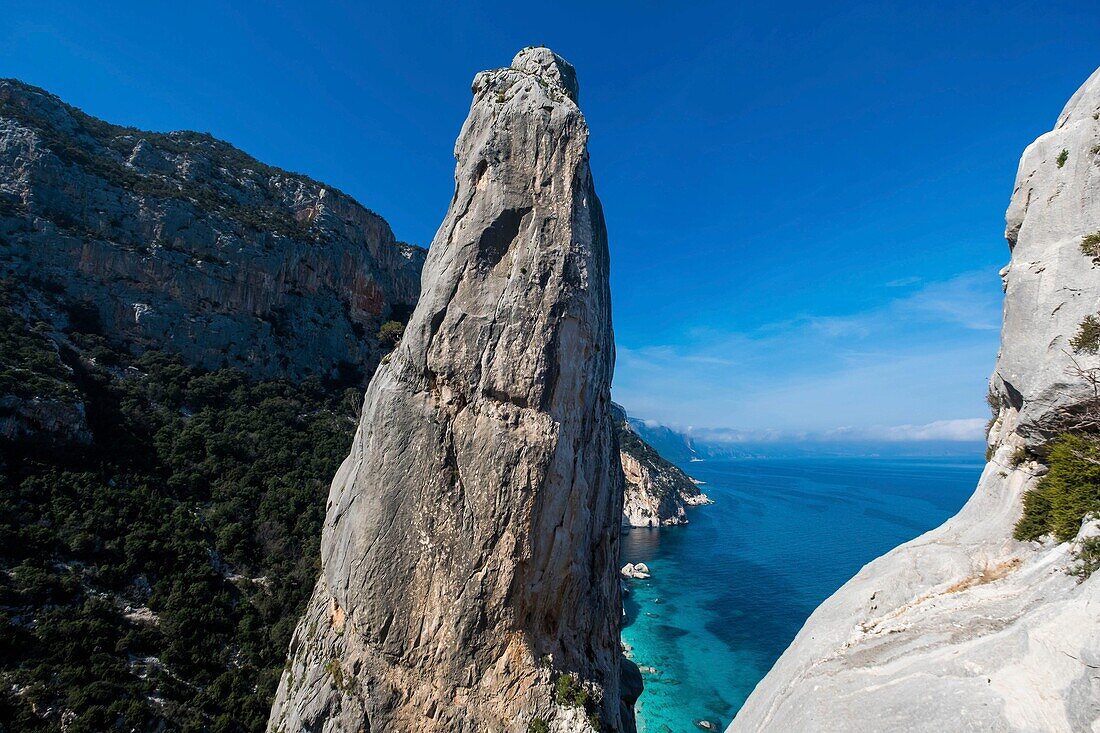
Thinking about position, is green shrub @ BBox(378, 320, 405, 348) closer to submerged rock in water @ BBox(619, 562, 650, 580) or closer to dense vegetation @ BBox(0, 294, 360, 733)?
dense vegetation @ BBox(0, 294, 360, 733)

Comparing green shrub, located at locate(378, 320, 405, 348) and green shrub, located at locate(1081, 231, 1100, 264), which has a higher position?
green shrub, located at locate(378, 320, 405, 348)

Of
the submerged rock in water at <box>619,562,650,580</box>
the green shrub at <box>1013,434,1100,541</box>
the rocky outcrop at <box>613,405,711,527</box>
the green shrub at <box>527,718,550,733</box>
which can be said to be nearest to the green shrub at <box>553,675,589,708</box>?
the green shrub at <box>527,718,550,733</box>

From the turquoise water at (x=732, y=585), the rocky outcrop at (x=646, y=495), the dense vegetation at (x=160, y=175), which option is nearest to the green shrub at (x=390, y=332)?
the dense vegetation at (x=160, y=175)

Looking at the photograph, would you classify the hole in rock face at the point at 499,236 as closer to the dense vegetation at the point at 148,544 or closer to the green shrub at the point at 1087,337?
the green shrub at the point at 1087,337

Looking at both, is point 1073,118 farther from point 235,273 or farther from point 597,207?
point 235,273

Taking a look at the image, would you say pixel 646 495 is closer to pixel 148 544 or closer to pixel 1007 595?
pixel 148 544
